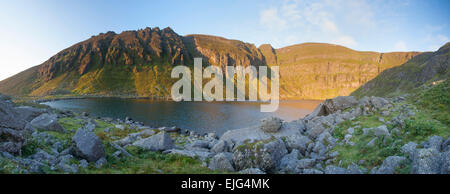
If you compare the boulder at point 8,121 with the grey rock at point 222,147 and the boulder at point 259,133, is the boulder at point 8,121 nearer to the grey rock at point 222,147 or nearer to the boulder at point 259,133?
the grey rock at point 222,147

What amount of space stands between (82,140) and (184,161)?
579 centimetres

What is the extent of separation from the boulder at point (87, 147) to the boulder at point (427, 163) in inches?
572

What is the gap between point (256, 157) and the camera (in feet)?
39.2

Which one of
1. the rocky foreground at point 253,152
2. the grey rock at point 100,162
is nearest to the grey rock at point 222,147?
the rocky foreground at point 253,152

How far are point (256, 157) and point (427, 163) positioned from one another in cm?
764

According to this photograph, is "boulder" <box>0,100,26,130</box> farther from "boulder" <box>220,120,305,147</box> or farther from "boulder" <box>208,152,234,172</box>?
"boulder" <box>220,120,305,147</box>

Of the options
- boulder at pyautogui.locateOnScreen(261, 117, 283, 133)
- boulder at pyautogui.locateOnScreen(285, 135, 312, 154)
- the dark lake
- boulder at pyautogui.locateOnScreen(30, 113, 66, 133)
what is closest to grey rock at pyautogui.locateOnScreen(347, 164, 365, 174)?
boulder at pyautogui.locateOnScreen(285, 135, 312, 154)

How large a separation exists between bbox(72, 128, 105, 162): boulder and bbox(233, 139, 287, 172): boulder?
25.7 feet

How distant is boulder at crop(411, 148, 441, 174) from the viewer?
7.16 meters

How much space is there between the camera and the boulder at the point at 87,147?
9.48 meters

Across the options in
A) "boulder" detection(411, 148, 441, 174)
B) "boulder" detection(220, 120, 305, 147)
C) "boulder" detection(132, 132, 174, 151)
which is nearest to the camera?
"boulder" detection(411, 148, 441, 174)
